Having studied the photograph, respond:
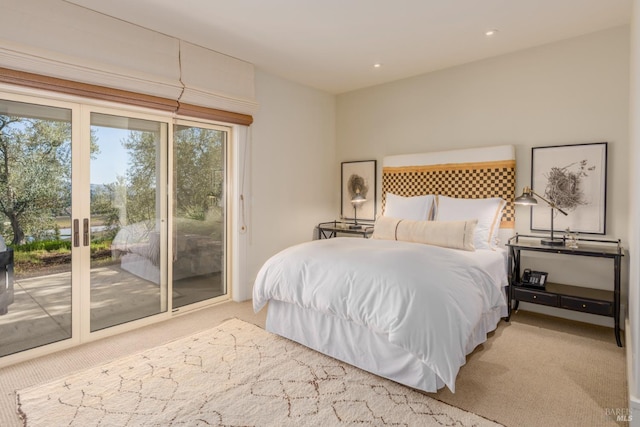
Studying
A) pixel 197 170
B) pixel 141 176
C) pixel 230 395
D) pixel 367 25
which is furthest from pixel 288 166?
pixel 230 395

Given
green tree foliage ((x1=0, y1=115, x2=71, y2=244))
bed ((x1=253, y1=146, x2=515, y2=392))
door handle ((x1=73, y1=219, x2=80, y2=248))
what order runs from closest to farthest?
bed ((x1=253, y1=146, x2=515, y2=392)) < green tree foliage ((x1=0, y1=115, x2=71, y2=244)) < door handle ((x1=73, y1=219, x2=80, y2=248))

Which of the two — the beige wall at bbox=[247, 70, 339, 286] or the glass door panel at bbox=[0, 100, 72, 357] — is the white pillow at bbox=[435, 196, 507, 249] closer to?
the beige wall at bbox=[247, 70, 339, 286]

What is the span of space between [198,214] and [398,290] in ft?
8.37

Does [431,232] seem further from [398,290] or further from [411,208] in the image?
[398,290]

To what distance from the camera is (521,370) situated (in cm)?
258

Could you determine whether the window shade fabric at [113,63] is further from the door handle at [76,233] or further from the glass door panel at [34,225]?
the door handle at [76,233]

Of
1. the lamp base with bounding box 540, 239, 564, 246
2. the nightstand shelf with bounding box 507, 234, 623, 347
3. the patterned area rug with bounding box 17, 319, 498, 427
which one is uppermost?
the lamp base with bounding box 540, 239, 564, 246

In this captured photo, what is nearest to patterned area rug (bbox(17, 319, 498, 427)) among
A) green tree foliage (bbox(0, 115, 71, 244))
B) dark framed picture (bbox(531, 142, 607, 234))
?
green tree foliage (bbox(0, 115, 71, 244))

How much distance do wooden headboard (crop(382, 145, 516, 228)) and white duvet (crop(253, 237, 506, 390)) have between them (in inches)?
43.9

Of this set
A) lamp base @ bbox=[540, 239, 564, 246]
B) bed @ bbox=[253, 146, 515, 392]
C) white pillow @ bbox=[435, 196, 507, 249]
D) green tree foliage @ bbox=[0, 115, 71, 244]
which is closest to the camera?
bed @ bbox=[253, 146, 515, 392]

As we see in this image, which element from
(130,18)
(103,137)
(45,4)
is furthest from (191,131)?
(45,4)

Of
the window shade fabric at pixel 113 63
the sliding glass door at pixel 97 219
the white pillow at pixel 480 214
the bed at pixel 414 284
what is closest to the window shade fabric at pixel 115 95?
the window shade fabric at pixel 113 63

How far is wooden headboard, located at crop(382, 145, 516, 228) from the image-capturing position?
151 inches

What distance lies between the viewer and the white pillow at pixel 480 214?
3668 mm
